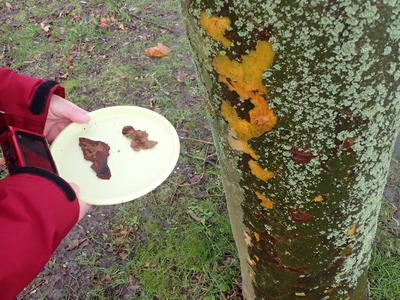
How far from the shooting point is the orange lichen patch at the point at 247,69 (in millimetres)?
893

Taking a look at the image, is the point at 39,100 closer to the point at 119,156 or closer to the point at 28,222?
the point at 119,156

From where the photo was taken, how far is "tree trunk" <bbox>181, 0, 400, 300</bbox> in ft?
2.67

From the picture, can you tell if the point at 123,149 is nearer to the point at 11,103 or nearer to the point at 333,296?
the point at 11,103

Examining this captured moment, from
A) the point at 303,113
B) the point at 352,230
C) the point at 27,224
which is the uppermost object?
the point at 303,113

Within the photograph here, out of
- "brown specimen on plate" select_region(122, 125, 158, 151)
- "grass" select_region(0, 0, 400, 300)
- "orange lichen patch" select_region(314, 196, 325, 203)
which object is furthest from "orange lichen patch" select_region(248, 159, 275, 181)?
"grass" select_region(0, 0, 400, 300)

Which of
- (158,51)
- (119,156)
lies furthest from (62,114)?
(158,51)

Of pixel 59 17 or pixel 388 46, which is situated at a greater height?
pixel 388 46

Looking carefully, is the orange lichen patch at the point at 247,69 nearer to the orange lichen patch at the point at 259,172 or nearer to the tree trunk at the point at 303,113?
the tree trunk at the point at 303,113

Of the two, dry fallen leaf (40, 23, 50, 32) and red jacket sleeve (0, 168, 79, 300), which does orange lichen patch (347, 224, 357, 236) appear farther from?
dry fallen leaf (40, 23, 50, 32)

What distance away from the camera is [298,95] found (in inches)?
37.0

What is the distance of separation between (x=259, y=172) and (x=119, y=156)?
114 centimetres

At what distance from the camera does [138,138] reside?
7.36ft

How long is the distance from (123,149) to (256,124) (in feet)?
4.18

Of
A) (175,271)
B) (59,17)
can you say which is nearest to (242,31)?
(175,271)
